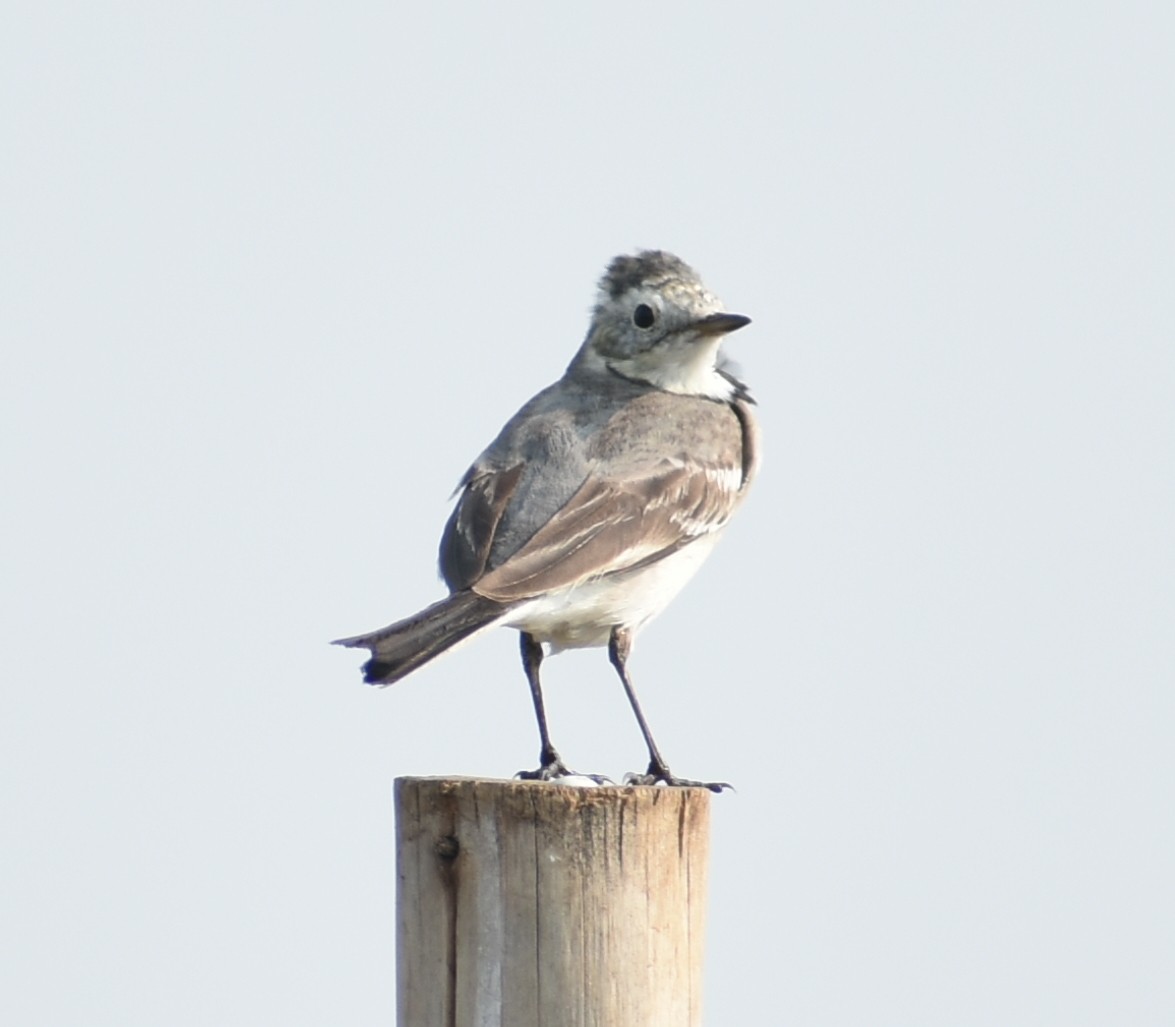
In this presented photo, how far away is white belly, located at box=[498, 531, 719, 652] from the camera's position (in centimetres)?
921

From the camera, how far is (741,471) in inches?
422

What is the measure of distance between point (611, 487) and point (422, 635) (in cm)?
228

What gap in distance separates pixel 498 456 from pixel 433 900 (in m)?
4.09

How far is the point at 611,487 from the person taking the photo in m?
9.52

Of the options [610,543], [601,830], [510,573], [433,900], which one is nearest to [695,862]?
[601,830]

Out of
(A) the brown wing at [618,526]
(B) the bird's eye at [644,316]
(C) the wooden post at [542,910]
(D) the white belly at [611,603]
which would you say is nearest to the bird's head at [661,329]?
(B) the bird's eye at [644,316]

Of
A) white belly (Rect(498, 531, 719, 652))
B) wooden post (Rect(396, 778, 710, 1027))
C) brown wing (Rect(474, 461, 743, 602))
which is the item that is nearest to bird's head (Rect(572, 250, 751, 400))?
brown wing (Rect(474, 461, 743, 602))

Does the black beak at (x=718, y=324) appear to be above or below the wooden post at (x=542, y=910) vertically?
above

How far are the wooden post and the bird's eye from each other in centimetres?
520

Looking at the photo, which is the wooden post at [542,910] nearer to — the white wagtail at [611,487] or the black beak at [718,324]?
the white wagtail at [611,487]

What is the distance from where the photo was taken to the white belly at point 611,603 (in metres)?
9.21

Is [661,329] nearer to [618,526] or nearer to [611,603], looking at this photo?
[618,526]

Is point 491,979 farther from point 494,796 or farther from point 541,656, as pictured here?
point 541,656

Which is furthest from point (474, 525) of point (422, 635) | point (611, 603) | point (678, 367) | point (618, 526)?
point (678, 367)
